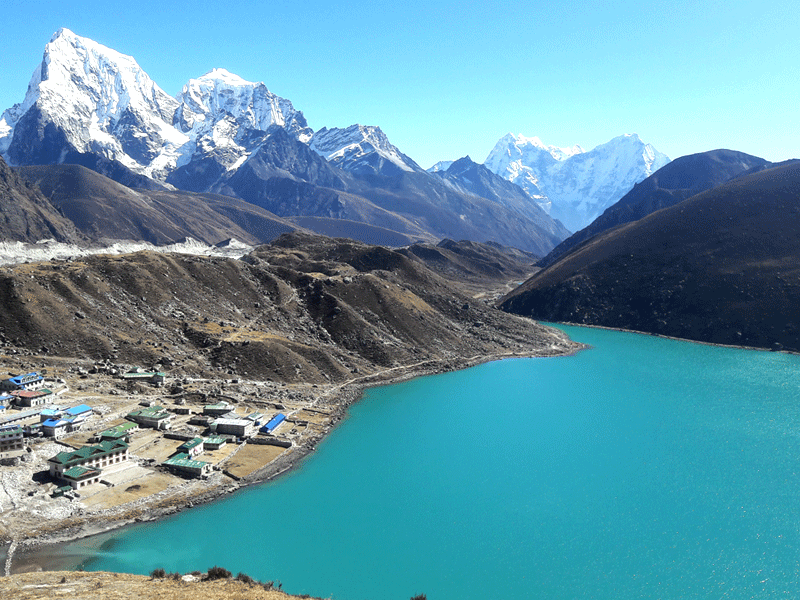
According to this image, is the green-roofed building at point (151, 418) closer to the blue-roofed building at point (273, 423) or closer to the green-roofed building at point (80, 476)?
the blue-roofed building at point (273, 423)

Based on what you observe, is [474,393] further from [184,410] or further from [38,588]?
[38,588]

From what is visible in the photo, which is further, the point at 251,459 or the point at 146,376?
the point at 146,376

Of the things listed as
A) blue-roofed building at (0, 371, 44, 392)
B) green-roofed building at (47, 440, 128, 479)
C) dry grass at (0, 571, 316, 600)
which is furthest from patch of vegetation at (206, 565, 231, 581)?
blue-roofed building at (0, 371, 44, 392)

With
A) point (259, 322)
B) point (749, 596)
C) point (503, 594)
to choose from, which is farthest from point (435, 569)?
point (259, 322)

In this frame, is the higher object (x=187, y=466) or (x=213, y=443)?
(x=213, y=443)

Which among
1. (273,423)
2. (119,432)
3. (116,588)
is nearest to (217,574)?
(116,588)

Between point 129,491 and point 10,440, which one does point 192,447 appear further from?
point 10,440
